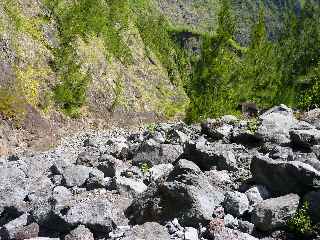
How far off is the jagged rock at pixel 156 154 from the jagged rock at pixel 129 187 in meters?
2.87

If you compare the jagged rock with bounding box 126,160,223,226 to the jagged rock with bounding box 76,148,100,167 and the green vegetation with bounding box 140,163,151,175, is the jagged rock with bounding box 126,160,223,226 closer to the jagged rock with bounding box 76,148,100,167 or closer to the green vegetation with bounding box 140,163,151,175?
the green vegetation with bounding box 140,163,151,175

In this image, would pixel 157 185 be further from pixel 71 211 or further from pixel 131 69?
pixel 131 69

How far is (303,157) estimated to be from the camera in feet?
46.5

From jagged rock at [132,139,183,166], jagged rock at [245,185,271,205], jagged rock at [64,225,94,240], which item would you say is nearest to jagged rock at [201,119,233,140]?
jagged rock at [132,139,183,166]

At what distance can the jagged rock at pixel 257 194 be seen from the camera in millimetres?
12938

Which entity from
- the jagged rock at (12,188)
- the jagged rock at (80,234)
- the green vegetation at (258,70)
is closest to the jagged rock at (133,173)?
the jagged rock at (12,188)

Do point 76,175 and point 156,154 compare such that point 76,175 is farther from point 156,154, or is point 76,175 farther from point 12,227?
point 12,227

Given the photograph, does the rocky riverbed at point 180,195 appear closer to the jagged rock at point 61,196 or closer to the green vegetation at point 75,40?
the jagged rock at point 61,196

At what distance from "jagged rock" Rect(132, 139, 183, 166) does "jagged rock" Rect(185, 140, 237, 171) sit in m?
1.62

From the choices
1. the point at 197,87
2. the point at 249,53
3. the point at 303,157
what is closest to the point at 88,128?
the point at 197,87

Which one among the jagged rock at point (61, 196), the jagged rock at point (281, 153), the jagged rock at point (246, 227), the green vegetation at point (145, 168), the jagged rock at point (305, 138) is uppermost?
the jagged rock at point (305, 138)

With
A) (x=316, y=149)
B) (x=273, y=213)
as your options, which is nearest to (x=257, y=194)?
(x=273, y=213)

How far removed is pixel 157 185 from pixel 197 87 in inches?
1715

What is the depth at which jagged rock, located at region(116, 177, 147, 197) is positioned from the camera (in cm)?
1482
